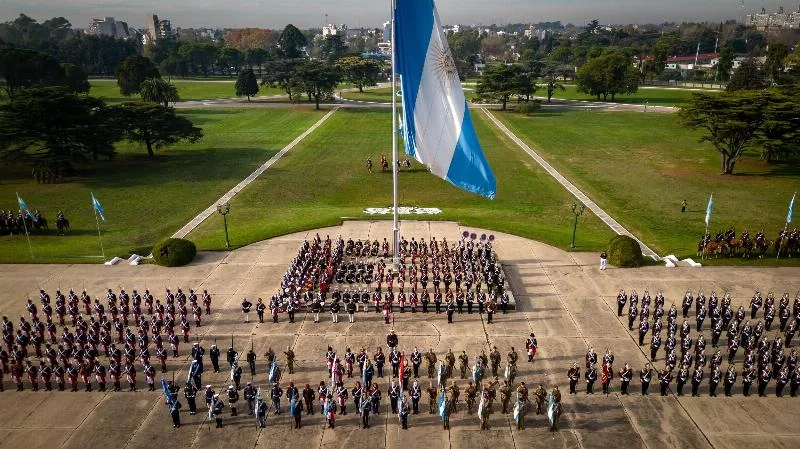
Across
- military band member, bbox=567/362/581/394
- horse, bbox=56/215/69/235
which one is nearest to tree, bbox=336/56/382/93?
horse, bbox=56/215/69/235

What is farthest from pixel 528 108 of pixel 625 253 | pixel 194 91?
pixel 194 91

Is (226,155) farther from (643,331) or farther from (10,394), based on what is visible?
(643,331)

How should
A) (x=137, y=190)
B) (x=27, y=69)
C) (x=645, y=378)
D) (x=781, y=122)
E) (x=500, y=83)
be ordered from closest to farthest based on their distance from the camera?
(x=645, y=378) → (x=781, y=122) → (x=137, y=190) → (x=27, y=69) → (x=500, y=83)

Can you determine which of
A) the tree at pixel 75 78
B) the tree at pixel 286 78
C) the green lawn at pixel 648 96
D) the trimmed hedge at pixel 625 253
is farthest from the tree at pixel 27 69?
the green lawn at pixel 648 96

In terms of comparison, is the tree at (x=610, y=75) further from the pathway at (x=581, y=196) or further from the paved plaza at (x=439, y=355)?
the paved plaza at (x=439, y=355)

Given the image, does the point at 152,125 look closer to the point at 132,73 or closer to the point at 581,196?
the point at 581,196
